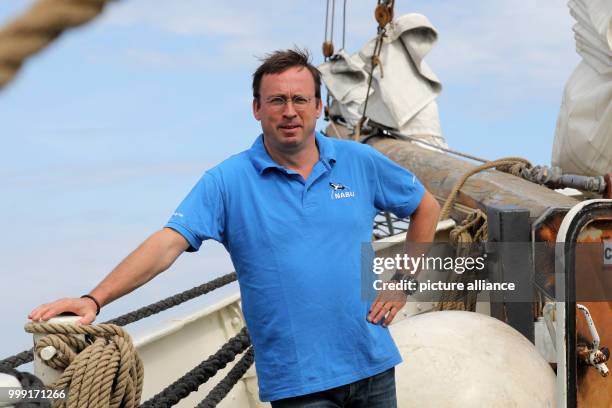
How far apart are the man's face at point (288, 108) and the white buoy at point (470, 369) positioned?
1121 millimetres

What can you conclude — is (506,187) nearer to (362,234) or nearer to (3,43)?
(362,234)

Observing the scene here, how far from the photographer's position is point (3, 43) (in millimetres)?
1056

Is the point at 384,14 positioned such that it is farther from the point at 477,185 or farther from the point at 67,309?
the point at 67,309

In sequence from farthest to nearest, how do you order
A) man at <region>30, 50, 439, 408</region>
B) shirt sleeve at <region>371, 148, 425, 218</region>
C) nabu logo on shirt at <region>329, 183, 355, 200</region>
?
shirt sleeve at <region>371, 148, 425, 218</region>
nabu logo on shirt at <region>329, 183, 355, 200</region>
man at <region>30, 50, 439, 408</region>

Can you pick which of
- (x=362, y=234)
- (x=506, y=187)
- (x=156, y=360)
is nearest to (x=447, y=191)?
(x=506, y=187)

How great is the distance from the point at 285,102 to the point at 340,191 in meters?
0.31

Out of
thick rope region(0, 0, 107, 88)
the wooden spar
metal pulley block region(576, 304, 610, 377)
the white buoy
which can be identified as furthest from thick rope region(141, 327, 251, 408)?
thick rope region(0, 0, 107, 88)

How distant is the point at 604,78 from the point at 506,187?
1002 millimetres

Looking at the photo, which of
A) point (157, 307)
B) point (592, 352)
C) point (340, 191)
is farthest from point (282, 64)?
point (157, 307)

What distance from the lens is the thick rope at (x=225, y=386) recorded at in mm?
3303

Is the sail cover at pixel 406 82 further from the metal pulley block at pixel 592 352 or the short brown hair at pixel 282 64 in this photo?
the short brown hair at pixel 282 64

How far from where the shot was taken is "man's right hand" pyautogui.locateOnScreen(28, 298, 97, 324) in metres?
2.37

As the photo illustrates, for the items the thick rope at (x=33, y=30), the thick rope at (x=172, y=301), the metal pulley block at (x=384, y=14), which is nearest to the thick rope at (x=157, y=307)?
the thick rope at (x=172, y=301)

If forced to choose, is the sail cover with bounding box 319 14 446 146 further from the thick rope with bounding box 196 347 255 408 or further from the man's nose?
the man's nose
